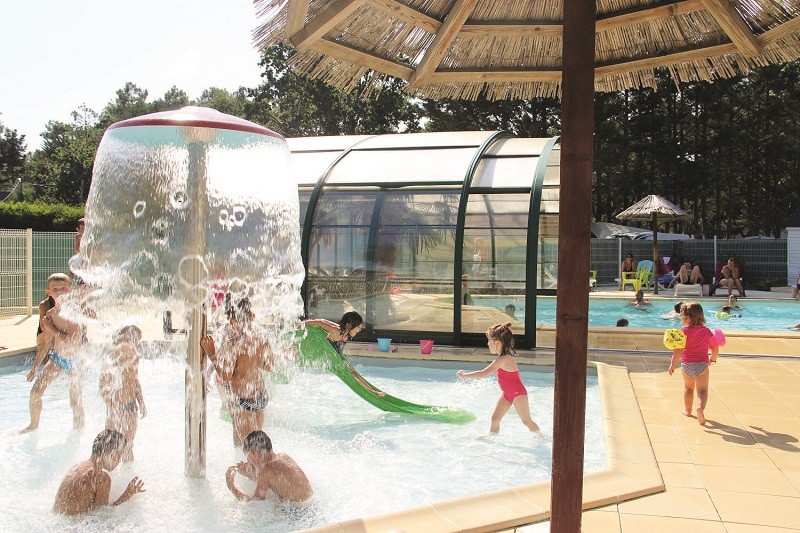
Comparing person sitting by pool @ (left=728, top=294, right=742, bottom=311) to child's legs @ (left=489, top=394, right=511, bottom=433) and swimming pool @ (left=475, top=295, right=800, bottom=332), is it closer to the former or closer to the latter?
swimming pool @ (left=475, top=295, right=800, bottom=332)

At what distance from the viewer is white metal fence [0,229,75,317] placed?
13.1 meters

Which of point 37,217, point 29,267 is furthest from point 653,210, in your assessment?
point 37,217

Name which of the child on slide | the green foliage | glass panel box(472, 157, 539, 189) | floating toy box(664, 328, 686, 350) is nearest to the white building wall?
glass panel box(472, 157, 539, 189)

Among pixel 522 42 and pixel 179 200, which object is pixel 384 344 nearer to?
pixel 179 200

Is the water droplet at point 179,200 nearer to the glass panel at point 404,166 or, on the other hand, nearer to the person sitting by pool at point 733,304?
the glass panel at point 404,166

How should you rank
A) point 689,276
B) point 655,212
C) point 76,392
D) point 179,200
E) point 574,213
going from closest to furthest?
point 574,213, point 179,200, point 76,392, point 655,212, point 689,276

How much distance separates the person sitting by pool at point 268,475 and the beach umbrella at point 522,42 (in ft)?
7.07

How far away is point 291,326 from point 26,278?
32.0 feet

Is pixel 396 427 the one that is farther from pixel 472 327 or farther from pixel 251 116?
pixel 251 116

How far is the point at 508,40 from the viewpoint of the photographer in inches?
164

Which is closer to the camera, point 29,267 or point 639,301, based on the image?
point 29,267

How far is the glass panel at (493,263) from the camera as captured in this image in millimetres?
9688

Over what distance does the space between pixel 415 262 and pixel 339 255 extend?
3.93 feet

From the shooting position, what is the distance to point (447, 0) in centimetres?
378
